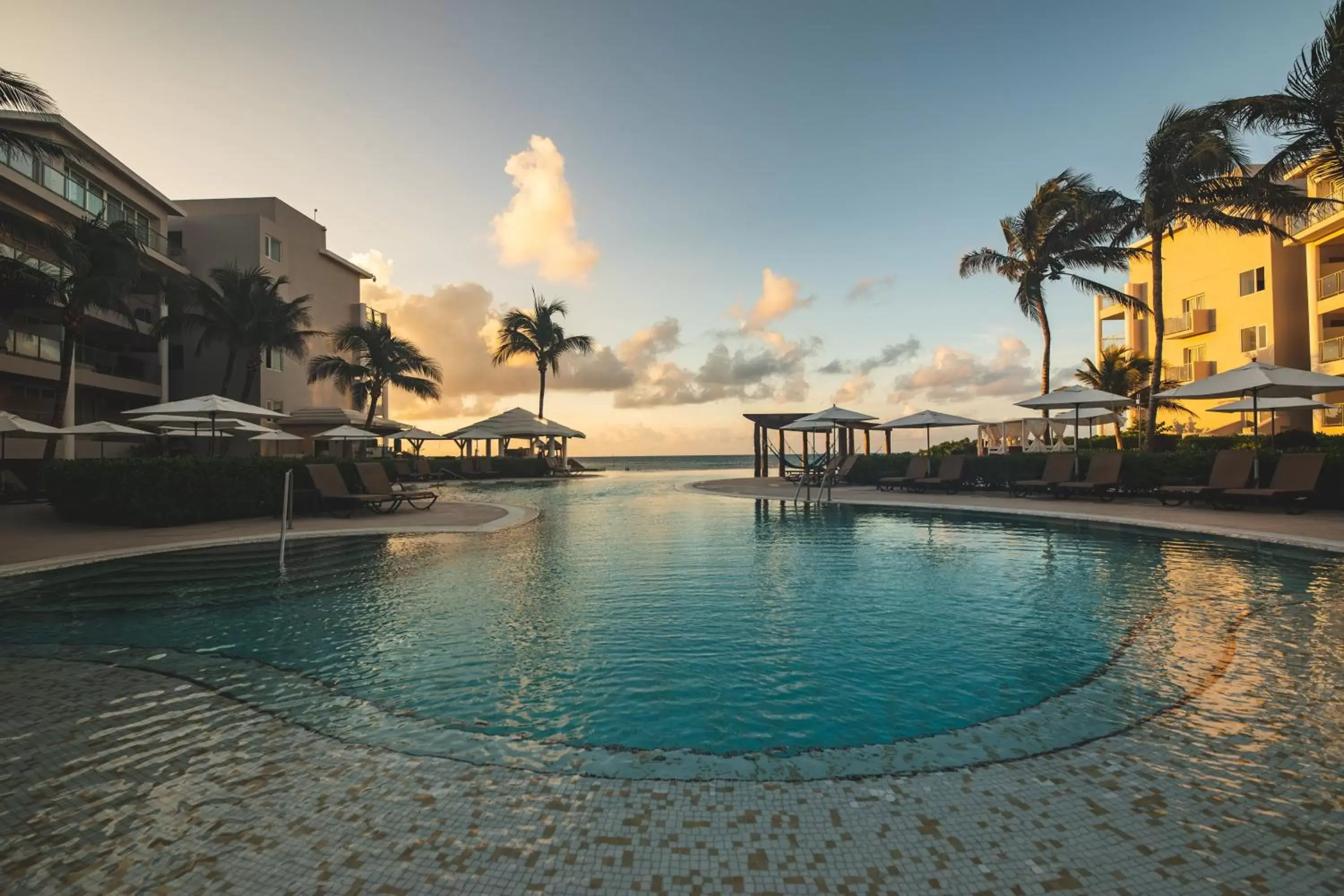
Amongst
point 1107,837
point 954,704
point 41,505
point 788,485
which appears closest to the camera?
point 1107,837

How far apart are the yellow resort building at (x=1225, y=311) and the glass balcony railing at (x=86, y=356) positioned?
43.2m

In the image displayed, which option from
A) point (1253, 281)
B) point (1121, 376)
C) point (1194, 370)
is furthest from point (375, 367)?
point (1253, 281)

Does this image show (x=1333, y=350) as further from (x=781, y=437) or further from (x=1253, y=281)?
(x=781, y=437)

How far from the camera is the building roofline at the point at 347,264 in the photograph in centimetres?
3756

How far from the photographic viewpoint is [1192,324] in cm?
3147

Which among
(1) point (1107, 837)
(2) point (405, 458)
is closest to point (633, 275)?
(2) point (405, 458)

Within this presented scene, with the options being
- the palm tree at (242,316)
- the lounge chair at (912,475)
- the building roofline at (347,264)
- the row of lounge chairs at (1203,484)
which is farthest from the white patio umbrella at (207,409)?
the building roofline at (347,264)

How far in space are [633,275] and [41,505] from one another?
62.5ft

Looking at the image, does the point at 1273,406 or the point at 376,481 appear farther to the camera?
the point at 376,481

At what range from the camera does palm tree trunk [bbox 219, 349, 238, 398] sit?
2734cm

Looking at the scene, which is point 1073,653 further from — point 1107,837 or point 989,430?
point 989,430

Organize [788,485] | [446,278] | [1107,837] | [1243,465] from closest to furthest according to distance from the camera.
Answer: [1107,837]
[1243,465]
[446,278]
[788,485]

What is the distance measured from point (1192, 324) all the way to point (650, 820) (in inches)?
1581

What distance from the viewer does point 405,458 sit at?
3102 centimetres
